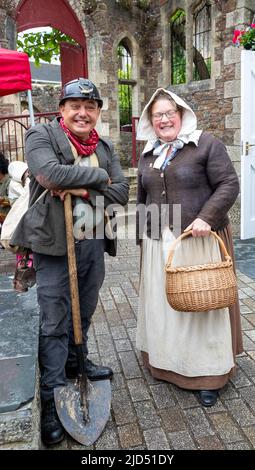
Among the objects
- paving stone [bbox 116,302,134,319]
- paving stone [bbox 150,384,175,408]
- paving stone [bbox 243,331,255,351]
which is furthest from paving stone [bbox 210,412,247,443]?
paving stone [bbox 116,302,134,319]

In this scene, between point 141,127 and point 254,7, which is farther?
point 254,7

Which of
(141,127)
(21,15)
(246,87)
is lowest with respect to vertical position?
(141,127)

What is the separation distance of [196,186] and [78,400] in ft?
4.61

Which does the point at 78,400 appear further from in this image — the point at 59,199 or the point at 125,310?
the point at 125,310

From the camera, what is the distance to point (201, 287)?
2.17 meters

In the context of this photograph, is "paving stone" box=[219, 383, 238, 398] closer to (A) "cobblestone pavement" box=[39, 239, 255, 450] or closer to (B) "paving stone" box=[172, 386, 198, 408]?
(A) "cobblestone pavement" box=[39, 239, 255, 450]

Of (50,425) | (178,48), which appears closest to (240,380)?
(50,425)

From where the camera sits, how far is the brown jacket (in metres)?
2.38

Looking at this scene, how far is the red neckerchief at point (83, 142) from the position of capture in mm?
2154

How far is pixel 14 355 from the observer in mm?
2088
